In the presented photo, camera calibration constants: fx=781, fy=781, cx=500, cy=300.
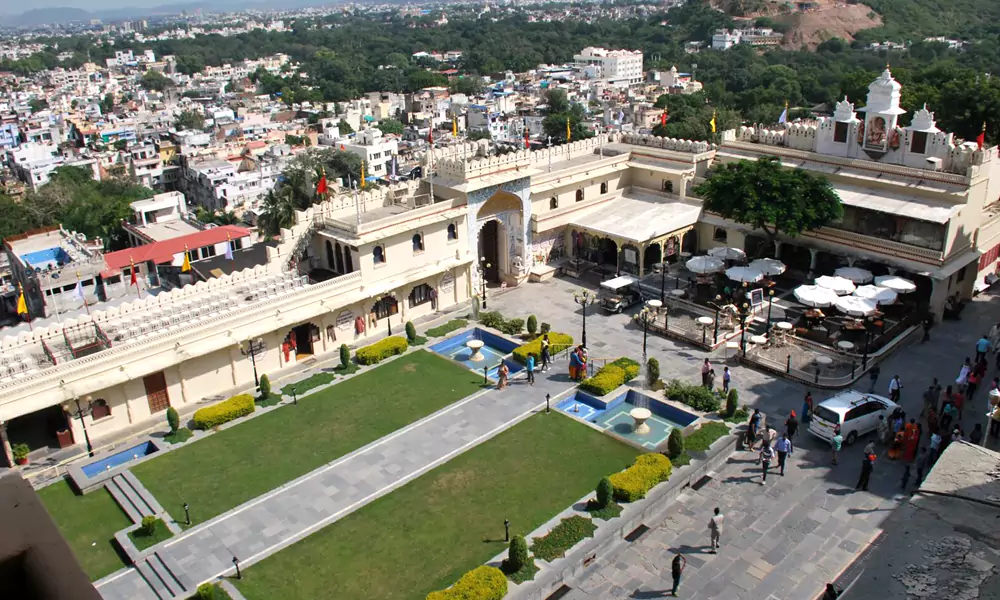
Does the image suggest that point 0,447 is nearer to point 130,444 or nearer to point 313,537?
point 130,444

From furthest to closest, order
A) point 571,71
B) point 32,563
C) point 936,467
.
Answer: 1. point 571,71
2. point 936,467
3. point 32,563

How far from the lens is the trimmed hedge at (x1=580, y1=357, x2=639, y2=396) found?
96.0ft

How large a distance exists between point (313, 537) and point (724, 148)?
31.2 metres

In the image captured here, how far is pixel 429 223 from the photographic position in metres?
36.1

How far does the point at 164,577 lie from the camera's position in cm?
2062

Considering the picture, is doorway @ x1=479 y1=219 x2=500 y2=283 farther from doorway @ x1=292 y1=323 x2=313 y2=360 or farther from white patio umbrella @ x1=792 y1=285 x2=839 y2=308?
white patio umbrella @ x1=792 y1=285 x2=839 y2=308

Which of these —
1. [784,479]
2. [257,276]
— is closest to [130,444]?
[257,276]

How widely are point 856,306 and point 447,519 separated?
19.1 meters

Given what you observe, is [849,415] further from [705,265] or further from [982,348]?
[705,265]

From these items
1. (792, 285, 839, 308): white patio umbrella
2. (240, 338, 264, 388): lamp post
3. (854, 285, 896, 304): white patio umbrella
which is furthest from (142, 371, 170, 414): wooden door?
(854, 285, 896, 304): white patio umbrella

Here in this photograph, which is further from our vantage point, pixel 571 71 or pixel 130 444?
pixel 571 71

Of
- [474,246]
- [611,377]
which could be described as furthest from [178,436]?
[474,246]

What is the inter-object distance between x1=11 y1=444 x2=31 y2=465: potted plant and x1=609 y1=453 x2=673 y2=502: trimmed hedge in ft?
64.5

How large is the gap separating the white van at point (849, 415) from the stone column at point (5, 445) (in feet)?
87.1
